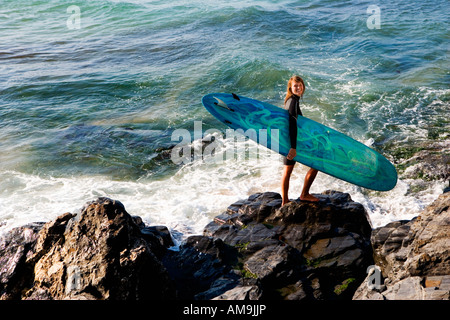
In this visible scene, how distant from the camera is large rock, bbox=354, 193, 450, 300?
4.20 metres

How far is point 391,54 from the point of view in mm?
16031

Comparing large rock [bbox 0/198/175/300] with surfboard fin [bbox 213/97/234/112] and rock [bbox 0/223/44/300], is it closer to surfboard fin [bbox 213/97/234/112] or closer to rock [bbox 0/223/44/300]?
rock [bbox 0/223/44/300]

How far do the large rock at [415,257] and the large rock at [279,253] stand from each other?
11.5 inches

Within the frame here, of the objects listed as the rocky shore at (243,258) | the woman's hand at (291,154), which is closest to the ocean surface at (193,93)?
the rocky shore at (243,258)

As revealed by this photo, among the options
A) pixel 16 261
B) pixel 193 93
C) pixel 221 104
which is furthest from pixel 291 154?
pixel 193 93

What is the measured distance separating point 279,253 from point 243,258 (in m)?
0.52

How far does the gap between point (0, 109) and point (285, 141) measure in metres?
10.5

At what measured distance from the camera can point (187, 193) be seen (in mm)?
8648

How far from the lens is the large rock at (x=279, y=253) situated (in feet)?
17.0

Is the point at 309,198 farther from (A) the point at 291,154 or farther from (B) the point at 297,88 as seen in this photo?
(B) the point at 297,88

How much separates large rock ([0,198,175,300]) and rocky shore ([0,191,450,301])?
0.04 feet

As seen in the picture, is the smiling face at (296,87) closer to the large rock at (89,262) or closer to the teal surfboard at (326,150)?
the teal surfboard at (326,150)
